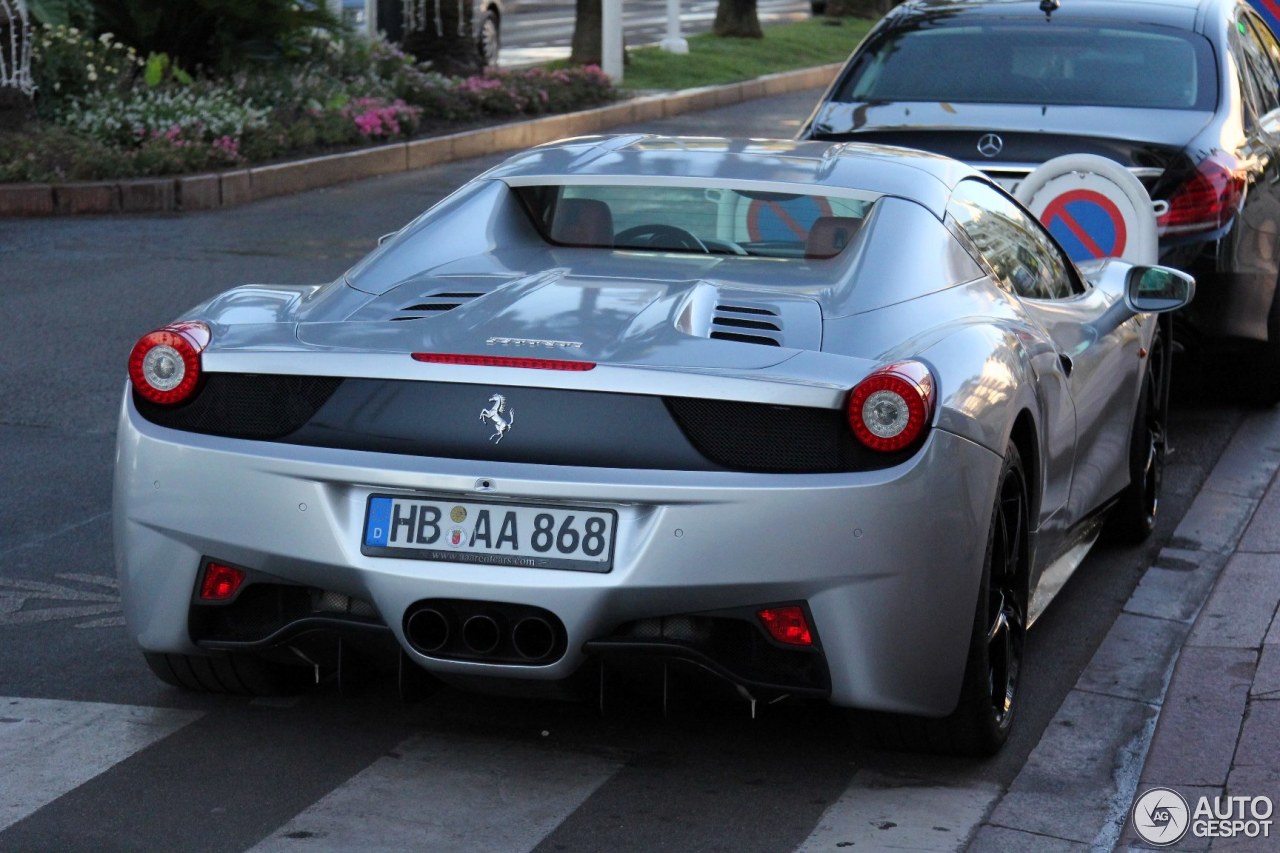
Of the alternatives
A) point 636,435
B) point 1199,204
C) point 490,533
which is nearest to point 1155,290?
point 1199,204

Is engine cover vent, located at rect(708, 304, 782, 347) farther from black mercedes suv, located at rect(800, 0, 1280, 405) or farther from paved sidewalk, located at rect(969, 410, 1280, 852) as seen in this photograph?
black mercedes suv, located at rect(800, 0, 1280, 405)

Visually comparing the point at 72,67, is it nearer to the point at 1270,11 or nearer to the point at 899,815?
the point at 1270,11

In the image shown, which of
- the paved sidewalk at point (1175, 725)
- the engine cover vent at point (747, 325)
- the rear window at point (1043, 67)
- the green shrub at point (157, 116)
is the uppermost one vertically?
the rear window at point (1043, 67)

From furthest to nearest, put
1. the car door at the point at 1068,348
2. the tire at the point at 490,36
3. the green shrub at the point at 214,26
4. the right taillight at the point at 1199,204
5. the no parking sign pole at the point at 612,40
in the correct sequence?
the tire at the point at 490,36, the no parking sign pole at the point at 612,40, the green shrub at the point at 214,26, the right taillight at the point at 1199,204, the car door at the point at 1068,348

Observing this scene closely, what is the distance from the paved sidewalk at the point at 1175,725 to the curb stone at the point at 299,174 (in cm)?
932

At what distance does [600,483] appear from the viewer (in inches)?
157

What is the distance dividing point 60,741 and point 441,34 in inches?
711

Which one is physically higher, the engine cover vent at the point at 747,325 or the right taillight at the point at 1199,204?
the engine cover vent at the point at 747,325

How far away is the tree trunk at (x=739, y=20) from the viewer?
32719mm

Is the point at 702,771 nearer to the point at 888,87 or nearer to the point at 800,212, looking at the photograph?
the point at 800,212

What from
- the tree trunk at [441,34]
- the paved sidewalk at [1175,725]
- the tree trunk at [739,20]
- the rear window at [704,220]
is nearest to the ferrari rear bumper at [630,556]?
the paved sidewalk at [1175,725]

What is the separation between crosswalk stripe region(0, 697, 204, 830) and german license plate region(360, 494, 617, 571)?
2.84 feet

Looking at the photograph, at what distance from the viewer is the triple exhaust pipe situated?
4.06 m

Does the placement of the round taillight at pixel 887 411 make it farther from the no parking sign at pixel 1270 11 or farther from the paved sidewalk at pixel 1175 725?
the no parking sign at pixel 1270 11
